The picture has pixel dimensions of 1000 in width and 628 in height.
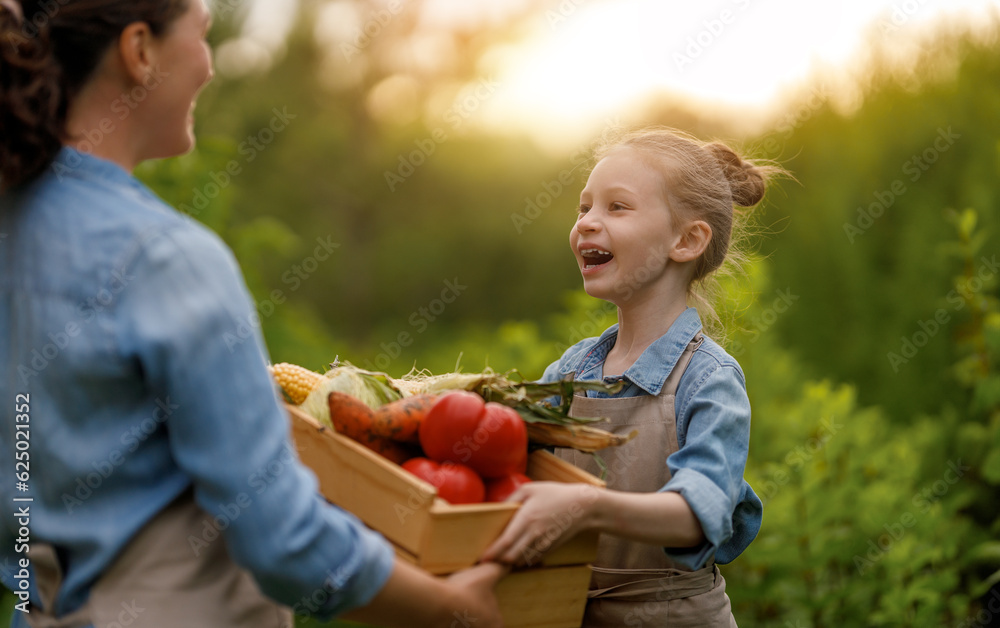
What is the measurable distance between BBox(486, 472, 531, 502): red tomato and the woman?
1.08 feet

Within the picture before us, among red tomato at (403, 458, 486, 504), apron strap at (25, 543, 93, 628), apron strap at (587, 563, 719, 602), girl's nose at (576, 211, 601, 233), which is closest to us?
apron strap at (25, 543, 93, 628)

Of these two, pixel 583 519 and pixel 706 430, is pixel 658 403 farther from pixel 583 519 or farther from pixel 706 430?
pixel 583 519

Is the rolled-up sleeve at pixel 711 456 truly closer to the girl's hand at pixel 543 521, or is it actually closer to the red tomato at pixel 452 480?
the girl's hand at pixel 543 521

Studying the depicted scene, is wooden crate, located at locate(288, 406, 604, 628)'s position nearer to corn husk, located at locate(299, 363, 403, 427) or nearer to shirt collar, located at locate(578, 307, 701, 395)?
corn husk, located at locate(299, 363, 403, 427)

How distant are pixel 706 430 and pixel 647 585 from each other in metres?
0.43

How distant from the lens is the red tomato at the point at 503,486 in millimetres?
1694

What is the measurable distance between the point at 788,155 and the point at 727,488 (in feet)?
12.5

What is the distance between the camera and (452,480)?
1644 mm

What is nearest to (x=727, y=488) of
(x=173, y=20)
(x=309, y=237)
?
(x=173, y=20)

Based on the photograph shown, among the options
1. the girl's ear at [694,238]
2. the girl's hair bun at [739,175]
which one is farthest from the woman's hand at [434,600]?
the girl's hair bun at [739,175]

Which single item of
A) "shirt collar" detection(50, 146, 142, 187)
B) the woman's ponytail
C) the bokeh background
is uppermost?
the woman's ponytail

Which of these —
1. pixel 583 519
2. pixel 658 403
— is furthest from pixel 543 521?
pixel 658 403

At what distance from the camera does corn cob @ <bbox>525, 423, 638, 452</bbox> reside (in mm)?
1721

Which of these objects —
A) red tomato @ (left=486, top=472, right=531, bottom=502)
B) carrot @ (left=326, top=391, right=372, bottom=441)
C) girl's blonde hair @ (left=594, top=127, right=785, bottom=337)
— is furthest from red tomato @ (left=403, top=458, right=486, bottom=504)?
girl's blonde hair @ (left=594, top=127, right=785, bottom=337)
